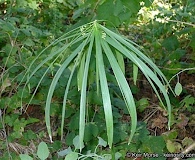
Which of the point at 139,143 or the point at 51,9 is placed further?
the point at 51,9

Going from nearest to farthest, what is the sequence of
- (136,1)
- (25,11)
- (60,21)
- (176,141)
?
(136,1), (176,141), (25,11), (60,21)

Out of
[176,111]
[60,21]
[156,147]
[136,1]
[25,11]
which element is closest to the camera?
[136,1]

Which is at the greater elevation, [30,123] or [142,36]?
[142,36]

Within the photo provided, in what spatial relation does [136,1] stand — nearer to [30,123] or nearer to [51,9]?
[30,123]

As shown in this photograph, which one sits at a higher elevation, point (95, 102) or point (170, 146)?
point (95, 102)

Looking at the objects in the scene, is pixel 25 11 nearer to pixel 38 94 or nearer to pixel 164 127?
pixel 38 94

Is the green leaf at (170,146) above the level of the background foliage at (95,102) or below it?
below

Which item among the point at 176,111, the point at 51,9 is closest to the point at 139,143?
the point at 176,111

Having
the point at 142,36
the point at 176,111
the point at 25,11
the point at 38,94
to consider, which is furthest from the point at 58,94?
the point at 142,36

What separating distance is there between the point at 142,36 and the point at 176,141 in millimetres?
1325

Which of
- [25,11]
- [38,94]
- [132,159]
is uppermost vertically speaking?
[25,11]

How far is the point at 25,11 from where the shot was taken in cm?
252

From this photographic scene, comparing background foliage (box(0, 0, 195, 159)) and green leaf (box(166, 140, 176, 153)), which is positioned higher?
background foliage (box(0, 0, 195, 159))

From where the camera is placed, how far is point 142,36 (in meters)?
2.95
